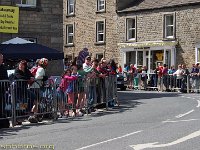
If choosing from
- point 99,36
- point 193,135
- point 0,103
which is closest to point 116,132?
point 193,135

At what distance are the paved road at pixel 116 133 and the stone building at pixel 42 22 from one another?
10.4m

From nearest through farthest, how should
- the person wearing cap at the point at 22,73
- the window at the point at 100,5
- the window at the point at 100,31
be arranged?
the person wearing cap at the point at 22,73, the window at the point at 100,31, the window at the point at 100,5

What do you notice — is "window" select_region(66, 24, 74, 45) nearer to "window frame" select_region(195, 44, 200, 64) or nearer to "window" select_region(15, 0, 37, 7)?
"window frame" select_region(195, 44, 200, 64)

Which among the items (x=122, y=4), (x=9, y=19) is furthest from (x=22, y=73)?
(x=122, y=4)

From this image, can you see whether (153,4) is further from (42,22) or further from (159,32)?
(42,22)

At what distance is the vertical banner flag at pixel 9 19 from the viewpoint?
2253 centimetres

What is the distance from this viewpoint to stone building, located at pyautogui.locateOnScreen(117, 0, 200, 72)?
40969 mm

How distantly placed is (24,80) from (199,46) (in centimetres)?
2738

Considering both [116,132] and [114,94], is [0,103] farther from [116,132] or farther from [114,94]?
[114,94]

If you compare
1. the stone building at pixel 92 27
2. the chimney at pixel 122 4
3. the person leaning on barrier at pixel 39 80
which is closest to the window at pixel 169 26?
the chimney at pixel 122 4

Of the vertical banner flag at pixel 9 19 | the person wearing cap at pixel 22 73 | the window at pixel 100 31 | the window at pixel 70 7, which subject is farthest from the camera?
the window at pixel 70 7

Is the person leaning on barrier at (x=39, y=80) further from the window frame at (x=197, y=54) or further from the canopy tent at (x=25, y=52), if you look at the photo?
the window frame at (x=197, y=54)

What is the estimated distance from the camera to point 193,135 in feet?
38.4

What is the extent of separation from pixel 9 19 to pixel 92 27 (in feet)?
84.6
